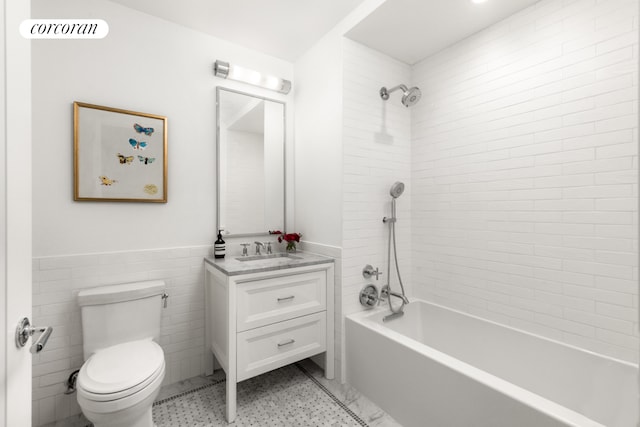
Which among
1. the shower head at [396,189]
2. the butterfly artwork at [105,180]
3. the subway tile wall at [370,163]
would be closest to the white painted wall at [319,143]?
the subway tile wall at [370,163]

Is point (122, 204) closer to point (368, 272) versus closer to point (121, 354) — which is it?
point (121, 354)

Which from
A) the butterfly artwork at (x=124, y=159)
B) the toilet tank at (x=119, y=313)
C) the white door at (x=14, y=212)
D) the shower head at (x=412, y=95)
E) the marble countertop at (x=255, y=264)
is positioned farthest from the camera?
the shower head at (x=412, y=95)

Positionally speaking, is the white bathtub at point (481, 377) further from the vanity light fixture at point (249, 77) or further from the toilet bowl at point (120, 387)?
the vanity light fixture at point (249, 77)

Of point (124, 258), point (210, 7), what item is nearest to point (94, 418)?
point (124, 258)

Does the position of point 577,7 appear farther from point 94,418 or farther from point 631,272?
point 94,418

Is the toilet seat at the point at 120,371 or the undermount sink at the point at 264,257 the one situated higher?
the undermount sink at the point at 264,257

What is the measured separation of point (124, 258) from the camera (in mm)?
1892

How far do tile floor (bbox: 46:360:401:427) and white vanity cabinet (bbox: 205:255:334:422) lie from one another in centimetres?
11

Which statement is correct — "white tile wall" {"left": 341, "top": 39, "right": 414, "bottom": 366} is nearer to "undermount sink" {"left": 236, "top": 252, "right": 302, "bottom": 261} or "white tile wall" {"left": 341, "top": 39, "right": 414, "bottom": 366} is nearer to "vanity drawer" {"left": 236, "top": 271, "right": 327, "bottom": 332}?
"vanity drawer" {"left": 236, "top": 271, "right": 327, "bottom": 332}

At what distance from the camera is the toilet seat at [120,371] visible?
1.29 metres

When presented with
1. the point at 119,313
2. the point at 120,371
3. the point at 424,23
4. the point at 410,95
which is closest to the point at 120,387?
the point at 120,371

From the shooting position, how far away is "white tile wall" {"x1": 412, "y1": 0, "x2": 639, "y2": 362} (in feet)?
4.76

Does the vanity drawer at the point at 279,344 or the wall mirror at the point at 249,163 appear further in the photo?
the wall mirror at the point at 249,163

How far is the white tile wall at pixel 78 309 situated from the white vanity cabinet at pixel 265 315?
113mm
